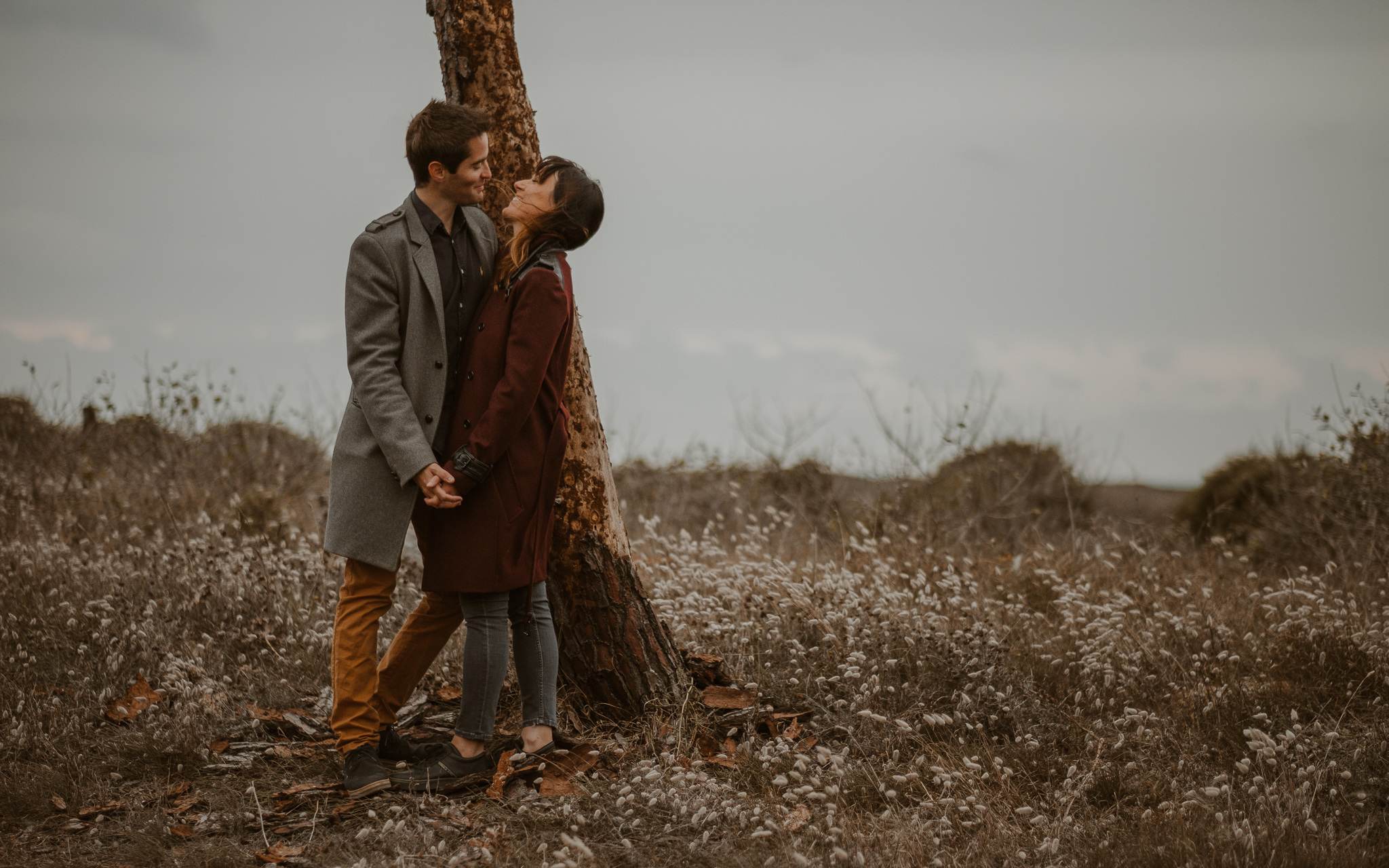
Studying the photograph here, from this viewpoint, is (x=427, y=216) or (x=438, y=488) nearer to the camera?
(x=438, y=488)

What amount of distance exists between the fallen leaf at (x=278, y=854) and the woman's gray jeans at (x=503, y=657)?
63cm

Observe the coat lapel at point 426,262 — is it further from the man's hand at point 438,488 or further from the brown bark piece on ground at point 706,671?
the brown bark piece on ground at point 706,671

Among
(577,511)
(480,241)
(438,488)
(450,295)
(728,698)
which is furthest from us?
(728,698)

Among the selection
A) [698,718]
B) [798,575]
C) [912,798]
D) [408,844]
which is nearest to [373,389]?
[408,844]

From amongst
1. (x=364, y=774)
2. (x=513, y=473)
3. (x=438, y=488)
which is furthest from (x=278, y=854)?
(x=513, y=473)

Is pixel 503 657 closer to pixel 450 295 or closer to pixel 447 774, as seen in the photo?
pixel 447 774

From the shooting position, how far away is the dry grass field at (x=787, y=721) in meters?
2.98

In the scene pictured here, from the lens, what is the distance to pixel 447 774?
11.0 ft

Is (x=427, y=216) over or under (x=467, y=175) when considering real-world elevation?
under

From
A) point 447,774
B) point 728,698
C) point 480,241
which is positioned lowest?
point 447,774

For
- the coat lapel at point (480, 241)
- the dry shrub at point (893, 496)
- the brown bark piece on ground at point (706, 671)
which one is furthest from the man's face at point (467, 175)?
the dry shrub at point (893, 496)

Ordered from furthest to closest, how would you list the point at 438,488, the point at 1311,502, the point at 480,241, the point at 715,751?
the point at 1311,502 < the point at 715,751 < the point at 480,241 < the point at 438,488

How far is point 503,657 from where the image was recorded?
3.35 meters

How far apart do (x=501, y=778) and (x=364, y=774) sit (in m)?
0.49
